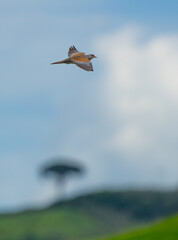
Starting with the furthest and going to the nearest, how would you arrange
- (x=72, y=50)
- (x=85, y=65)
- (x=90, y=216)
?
(x=90, y=216)
(x=72, y=50)
(x=85, y=65)

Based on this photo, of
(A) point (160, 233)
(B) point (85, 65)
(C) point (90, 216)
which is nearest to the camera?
(B) point (85, 65)

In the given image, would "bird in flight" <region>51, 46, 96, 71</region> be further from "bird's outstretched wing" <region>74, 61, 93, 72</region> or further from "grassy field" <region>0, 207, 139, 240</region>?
"grassy field" <region>0, 207, 139, 240</region>

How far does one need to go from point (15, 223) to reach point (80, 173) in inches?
1049

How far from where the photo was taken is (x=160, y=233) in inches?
2744

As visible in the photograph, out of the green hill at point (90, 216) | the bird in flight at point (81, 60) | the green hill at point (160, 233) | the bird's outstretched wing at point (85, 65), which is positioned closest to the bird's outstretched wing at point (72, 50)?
the bird in flight at point (81, 60)

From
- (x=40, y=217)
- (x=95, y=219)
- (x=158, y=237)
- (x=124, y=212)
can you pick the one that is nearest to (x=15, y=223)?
(x=40, y=217)

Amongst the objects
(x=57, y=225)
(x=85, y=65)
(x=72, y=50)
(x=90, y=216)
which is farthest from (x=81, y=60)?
(x=90, y=216)

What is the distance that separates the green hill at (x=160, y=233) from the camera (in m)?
68.5

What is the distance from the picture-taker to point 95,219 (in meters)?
112

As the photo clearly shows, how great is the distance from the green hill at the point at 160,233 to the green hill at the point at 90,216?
90.8ft

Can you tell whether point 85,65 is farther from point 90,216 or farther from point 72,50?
point 90,216

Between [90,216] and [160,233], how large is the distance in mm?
45251

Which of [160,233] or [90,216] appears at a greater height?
[90,216]

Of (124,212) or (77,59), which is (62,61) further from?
(124,212)
